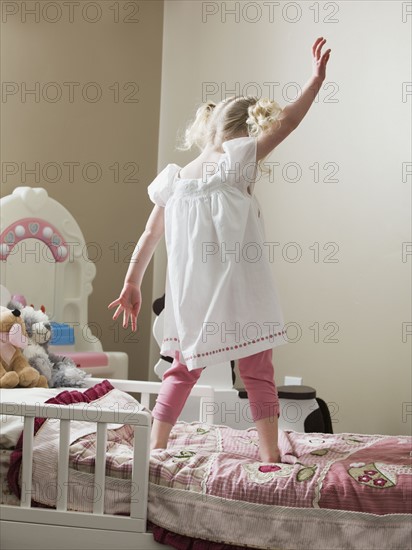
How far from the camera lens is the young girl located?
1.41m

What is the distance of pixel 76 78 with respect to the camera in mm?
2529

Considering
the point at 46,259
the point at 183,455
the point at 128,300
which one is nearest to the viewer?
the point at 183,455

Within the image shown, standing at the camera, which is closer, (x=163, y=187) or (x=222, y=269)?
(x=222, y=269)

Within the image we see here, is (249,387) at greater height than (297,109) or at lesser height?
lesser

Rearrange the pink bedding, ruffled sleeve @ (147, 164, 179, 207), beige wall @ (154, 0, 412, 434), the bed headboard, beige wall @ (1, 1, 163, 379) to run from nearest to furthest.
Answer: the pink bedding
ruffled sleeve @ (147, 164, 179, 207)
the bed headboard
beige wall @ (154, 0, 412, 434)
beige wall @ (1, 1, 163, 379)

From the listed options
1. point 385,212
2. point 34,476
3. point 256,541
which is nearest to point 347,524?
point 256,541

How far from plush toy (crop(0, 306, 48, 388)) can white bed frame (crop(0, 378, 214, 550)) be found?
394mm

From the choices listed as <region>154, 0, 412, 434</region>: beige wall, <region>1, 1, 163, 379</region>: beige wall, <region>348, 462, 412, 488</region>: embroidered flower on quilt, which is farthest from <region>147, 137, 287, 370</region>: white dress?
<region>1, 1, 163, 379</region>: beige wall

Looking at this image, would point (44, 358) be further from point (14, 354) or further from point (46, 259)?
point (46, 259)

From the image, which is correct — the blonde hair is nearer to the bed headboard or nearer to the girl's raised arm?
the girl's raised arm

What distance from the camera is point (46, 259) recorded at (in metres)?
2.24

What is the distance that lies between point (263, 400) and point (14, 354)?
61 cm

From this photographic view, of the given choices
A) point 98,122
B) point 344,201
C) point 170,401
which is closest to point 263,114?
point 170,401

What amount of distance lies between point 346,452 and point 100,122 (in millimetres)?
1561
